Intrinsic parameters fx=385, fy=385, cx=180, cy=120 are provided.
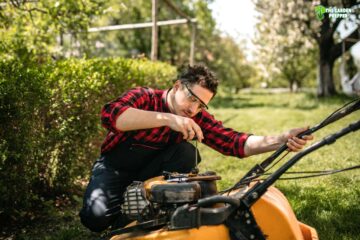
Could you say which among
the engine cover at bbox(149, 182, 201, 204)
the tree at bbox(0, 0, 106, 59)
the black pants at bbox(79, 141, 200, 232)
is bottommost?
the black pants at bbox(79, 141, 200, 232)

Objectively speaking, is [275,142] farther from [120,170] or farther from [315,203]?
[315,203]

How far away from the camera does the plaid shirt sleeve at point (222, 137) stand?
3197 mm

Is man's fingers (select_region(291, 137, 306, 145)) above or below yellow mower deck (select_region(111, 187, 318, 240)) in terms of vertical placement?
above

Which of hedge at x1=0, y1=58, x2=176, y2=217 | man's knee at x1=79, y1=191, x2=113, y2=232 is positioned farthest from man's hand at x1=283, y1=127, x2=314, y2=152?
hedge at x1=0, y1=58, x2=176, y2=217

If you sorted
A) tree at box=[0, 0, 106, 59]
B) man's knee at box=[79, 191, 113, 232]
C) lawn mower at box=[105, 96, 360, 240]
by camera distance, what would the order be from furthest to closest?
tree at box=[0, 0, 106, 59] → man's knee at box=[79, 191, 113, 232] → lawn mower at box=[105, 96, 360, 240]

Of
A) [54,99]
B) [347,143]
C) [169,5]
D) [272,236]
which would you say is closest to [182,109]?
[272,236]

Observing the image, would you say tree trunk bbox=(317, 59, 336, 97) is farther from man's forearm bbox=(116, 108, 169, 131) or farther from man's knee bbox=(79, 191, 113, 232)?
man's forearm bbox=(116, 108, 169, 131)

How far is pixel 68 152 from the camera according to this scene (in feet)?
14.8

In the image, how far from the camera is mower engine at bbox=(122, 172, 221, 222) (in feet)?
7.52

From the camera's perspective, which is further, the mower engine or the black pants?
the black pants

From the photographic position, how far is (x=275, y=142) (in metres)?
2.92

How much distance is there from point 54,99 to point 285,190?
2.84 metres

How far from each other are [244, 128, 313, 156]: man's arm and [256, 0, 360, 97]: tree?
699 inches

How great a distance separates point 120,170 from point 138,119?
761 mm
